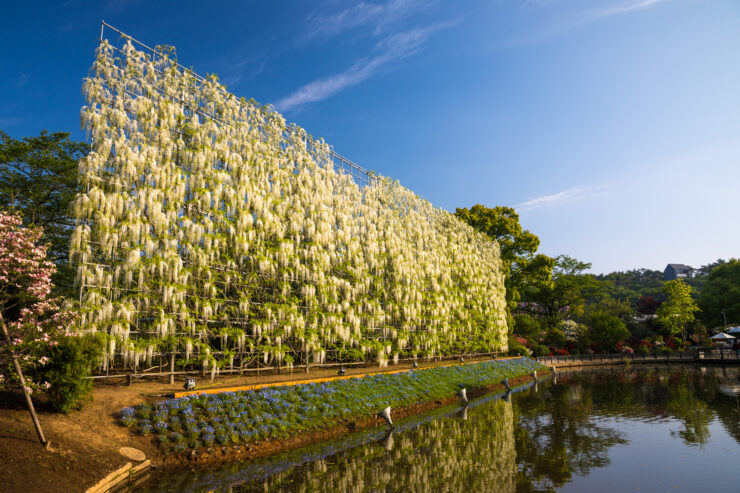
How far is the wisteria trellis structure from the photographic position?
41.9ft

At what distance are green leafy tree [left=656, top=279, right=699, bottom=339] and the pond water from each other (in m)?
40.9

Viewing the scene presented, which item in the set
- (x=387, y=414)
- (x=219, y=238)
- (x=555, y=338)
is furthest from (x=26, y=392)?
(x=555, y=338)

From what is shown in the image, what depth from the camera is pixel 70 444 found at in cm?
836

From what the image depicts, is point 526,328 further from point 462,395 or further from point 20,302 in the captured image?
point 20,302

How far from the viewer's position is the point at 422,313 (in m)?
27.4

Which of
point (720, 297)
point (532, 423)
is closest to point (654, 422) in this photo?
point (532, 423)

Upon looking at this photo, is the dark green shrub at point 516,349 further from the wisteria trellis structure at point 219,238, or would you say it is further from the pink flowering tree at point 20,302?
the pink flowering tree at point 20,302

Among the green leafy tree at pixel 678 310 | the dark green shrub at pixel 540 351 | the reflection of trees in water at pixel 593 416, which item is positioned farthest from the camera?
the green leafy tree at pixel 678 310

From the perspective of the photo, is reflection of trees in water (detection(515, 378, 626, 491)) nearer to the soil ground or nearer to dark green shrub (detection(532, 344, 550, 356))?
the soil ground

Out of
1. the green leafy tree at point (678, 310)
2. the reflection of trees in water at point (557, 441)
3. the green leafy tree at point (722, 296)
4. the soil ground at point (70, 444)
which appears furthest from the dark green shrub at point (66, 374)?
the green leafy tree at point (722, 296)

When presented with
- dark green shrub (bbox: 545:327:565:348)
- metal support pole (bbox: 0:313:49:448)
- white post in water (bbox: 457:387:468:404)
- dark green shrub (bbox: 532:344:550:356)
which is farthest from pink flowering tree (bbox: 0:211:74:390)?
dark green shrub (bbox: 545:327:565:348)

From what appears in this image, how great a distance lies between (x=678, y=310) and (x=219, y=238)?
55820mm

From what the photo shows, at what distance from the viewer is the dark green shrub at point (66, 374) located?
30.3ft

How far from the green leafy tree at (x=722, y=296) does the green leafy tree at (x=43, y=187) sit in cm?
6470
